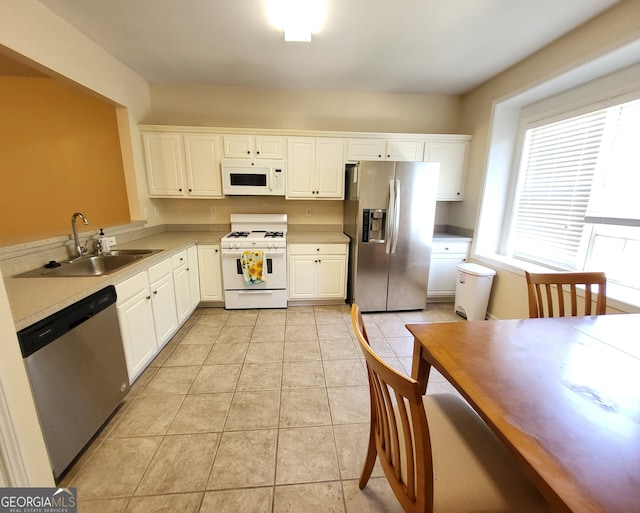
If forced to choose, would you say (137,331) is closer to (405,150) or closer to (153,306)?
(153,306)

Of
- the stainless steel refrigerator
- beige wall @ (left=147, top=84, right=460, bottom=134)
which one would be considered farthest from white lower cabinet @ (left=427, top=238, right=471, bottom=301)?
beige wall @ (left=147, top=84, right=460, bottom=134)

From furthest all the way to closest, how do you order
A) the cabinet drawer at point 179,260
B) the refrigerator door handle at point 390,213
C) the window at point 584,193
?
the refrigerator door handle at point 390,213 → the cabinet drawer at point 179,260 → the window at point 584,193

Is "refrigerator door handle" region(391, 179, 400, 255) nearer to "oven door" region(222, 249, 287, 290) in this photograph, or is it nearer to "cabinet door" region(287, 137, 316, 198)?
"cabinet door" region(287, 137, 316, 198)

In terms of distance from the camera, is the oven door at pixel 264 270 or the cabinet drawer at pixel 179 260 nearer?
the cabinet drawer at pixel 179 260

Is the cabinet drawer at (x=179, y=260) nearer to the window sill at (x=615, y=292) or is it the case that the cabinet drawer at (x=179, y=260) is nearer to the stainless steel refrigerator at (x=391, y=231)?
the stainless steel refrigerator at (x=391, y=231)

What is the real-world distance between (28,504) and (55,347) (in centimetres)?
57

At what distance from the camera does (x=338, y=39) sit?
232 centimetres

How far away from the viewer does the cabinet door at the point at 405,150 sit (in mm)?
3359

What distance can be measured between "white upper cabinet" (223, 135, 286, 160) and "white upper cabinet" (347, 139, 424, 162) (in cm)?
87

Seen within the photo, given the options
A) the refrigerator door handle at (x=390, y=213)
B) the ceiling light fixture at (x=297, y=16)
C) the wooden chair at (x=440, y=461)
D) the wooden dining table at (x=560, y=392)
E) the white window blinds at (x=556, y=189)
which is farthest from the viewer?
the refrigerator door handle at (x=390, y=213)

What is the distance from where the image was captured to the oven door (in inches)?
120

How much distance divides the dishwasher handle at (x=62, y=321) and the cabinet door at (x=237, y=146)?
82.8 inches

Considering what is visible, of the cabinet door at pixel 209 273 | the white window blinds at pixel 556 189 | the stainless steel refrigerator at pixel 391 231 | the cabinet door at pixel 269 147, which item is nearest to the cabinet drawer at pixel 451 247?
the stainless steel refrigerator at pixel 391 231

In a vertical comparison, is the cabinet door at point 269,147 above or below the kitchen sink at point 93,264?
above
